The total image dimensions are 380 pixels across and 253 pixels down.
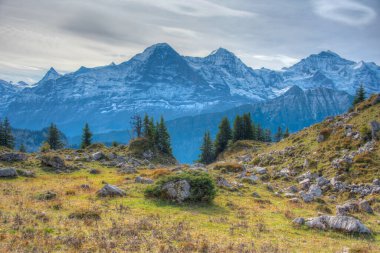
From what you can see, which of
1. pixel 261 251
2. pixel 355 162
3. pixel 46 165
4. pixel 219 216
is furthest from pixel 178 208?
pixel 46 165

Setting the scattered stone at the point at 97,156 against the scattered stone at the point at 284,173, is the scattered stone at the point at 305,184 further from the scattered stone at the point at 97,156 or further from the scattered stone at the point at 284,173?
the scattered stone at the point at 97,156

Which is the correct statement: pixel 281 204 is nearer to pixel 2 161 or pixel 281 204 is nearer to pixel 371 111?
pixel 371 111

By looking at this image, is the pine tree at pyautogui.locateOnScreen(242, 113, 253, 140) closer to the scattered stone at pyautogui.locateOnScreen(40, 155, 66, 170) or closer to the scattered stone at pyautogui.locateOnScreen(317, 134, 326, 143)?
the scattered stone at pyautogui.locateOnScreen(317, 134, 326, 143)

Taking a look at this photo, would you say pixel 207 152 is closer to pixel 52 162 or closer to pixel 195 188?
pixel 52 162

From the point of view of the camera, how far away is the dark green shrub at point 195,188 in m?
27.4

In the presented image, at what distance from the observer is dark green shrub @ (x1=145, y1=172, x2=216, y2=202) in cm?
2737

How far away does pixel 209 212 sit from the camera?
24.8m

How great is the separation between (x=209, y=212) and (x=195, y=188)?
121 inches

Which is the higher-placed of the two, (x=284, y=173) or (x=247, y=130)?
(x=247, y=130)

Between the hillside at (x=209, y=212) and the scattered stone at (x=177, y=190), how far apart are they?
86cm

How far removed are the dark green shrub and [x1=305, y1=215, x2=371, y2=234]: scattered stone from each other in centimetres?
852

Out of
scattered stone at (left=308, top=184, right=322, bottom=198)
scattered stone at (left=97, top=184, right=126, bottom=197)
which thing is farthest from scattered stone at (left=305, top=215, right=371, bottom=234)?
scattered stone at (left=97, top=184, right=126, bottom=197)

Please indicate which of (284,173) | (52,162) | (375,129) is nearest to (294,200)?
(284,173)

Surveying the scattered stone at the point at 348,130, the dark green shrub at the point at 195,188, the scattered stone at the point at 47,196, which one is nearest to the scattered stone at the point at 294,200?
the dark green shrub at the point at 195,188
